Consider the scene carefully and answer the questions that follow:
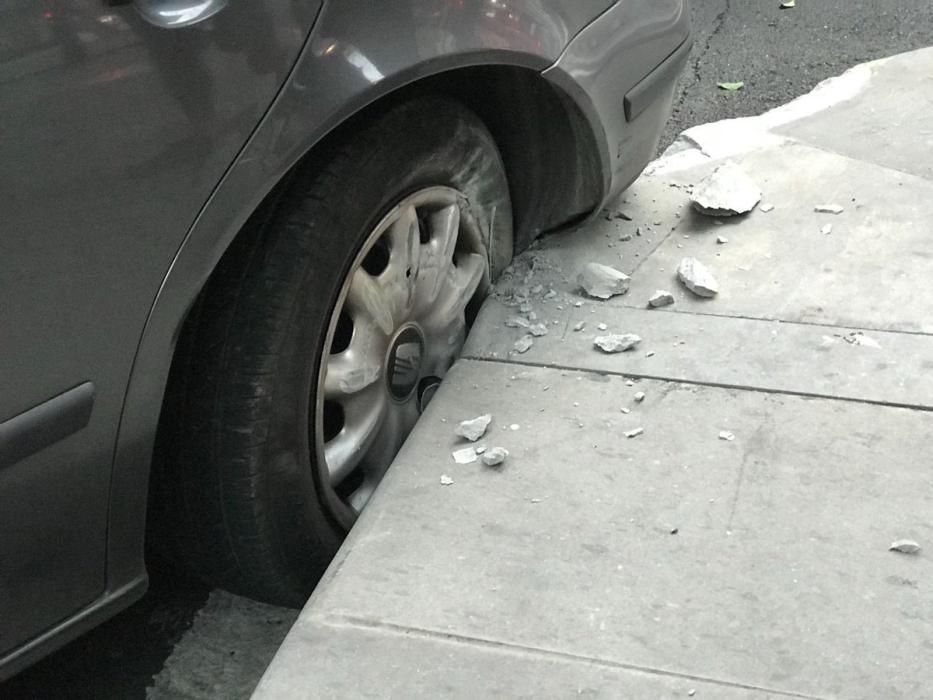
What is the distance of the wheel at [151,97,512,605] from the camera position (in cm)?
194

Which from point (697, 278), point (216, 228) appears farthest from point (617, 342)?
point (216, 228)

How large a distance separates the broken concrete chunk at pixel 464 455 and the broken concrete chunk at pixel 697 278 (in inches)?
33.5

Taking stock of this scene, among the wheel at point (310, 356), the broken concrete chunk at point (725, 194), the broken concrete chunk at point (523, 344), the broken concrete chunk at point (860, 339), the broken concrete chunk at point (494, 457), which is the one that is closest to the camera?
the wheel at point (310, 356)

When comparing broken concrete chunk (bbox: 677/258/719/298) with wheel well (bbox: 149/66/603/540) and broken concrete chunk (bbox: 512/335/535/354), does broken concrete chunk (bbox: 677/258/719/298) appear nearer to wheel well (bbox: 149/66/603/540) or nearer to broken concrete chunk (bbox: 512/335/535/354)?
wheel well (bbox: 149/66/603/540)

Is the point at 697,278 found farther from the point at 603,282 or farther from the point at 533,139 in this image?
the point at 533,139

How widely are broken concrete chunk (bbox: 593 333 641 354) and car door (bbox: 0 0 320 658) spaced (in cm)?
118

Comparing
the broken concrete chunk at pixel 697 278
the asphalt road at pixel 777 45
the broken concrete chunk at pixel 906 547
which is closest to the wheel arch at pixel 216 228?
the broken concrete chunk at pixel 697 278

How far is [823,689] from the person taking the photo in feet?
5.87

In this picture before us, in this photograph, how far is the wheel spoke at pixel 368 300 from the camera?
2182mm

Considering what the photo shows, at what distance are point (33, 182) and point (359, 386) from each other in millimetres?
910

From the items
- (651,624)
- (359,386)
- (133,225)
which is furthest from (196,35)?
(651,624)

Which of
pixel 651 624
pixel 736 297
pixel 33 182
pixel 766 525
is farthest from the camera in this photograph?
pixel 736 297

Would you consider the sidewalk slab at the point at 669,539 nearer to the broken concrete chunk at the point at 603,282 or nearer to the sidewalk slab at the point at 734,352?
the sidewalk slab at the point at 734,352

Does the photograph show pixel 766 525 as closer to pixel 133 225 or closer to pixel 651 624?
pixel 651 624
